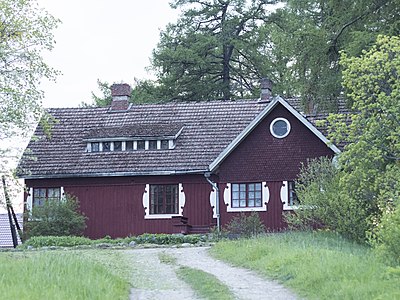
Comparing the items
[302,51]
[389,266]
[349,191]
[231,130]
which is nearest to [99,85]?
[231,130]

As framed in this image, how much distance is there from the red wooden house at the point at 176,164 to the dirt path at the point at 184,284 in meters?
11.9

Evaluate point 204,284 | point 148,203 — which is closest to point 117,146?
point 148,203

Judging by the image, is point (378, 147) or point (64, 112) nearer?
point (378, 147)

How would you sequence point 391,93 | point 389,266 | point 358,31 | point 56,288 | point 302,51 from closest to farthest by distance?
point 56,288, point 389,266, point 391,93, point 358,31, point 302,51

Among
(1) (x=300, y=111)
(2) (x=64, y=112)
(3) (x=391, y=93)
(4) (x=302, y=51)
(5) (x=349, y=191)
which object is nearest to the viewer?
(3) (x=391, y=93)

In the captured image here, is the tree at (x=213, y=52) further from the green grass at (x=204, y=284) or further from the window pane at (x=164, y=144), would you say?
the green grass at (x=204, y=284)

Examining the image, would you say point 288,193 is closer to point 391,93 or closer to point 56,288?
point 391,93

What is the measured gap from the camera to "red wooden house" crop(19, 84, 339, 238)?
32.8 meters

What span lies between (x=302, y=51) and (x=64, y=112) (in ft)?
51.6

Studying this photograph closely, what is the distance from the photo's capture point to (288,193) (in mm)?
32688

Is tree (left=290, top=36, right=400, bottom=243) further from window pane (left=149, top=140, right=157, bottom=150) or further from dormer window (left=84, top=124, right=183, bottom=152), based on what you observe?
window pane (left=149, top=140, right=157, bottom=150)

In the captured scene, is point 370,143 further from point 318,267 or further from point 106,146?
point 106,146

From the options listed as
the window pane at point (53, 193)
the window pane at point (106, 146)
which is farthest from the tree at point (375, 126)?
the window pane at point (53, 193)

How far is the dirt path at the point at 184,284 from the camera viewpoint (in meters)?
13.5
